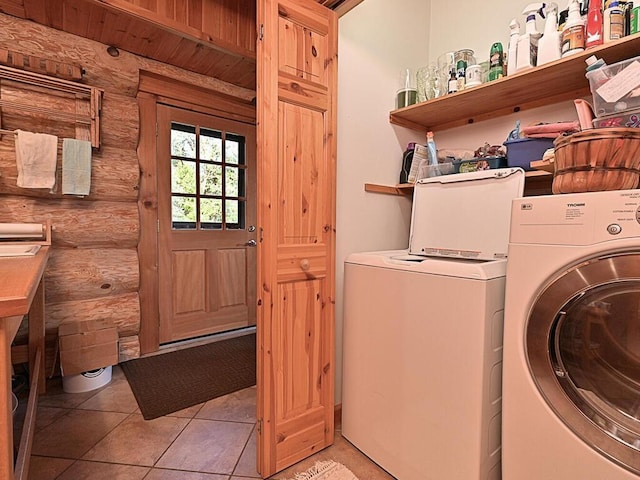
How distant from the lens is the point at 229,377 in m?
2.25

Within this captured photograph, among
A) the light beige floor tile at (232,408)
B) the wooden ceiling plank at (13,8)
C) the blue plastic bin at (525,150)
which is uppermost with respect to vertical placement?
the wooden ceiling plank at (13,8)

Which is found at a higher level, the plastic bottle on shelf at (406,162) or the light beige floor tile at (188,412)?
the plastic bottle on shelf at (406,162)

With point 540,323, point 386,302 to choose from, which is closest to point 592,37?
point 540,323

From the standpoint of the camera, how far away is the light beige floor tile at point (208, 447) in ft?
4.65

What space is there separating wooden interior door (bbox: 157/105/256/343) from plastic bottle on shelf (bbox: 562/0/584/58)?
2506 millimetres

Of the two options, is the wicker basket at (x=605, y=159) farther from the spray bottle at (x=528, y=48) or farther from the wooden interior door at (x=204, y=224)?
the wooden interior door at (x=204, y=224)

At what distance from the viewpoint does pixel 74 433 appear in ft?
5.32

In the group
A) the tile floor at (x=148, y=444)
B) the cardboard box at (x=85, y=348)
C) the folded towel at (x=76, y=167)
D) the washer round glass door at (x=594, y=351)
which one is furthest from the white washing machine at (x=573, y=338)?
the folded towel at (x=76, y=167)

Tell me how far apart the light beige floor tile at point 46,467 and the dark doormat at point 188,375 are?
0.39m

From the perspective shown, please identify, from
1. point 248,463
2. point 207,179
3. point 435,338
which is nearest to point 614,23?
point 435,338

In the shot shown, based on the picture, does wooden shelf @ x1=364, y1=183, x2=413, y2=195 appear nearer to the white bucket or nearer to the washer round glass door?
the washer round glass door

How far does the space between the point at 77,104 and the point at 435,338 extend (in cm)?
258

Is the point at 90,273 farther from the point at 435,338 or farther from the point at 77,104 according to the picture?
the point at 435,338

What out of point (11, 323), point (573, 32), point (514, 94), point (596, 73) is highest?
point (573, 32)
